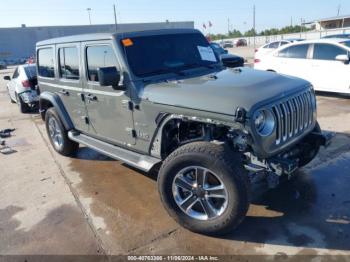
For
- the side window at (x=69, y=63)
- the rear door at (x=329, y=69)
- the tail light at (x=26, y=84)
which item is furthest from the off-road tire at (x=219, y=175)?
the tail light at (x=26, y=84)

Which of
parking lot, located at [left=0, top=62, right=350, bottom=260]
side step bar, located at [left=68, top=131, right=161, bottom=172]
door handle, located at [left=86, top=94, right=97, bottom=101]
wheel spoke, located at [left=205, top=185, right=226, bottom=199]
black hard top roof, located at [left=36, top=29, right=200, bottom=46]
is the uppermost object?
black hard top roof, located at [left=36, top=29, right=200, bottom=46]

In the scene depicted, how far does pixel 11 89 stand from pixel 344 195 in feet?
38.1

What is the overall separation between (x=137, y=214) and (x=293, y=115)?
2153 millimetres

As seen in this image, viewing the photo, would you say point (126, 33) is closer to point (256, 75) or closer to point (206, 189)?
point (256, 75)

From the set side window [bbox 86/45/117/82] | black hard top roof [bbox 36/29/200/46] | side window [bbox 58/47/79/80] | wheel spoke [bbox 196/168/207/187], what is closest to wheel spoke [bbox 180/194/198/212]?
wheel spoke [bbox 196/168/207/187]

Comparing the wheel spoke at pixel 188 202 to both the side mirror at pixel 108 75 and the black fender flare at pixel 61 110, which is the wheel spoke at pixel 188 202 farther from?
the black fender flare at pixel 61 110

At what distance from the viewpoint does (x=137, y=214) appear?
13.2 feet

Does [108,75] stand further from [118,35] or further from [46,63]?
[46,63]

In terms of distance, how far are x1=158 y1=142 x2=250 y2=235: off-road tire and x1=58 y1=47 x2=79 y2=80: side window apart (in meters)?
2.41

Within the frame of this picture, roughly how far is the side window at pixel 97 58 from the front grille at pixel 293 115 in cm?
211

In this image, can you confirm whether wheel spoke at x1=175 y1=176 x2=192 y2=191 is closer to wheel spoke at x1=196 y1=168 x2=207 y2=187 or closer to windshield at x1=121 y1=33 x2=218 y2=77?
wheel spoke at x1=196 y1=168 x2=207 y2=187

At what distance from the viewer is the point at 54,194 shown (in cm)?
473

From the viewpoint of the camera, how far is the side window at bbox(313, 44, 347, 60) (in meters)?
8.94

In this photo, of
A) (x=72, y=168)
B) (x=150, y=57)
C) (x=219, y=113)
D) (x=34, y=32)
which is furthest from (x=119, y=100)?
(x=34, y=32)
